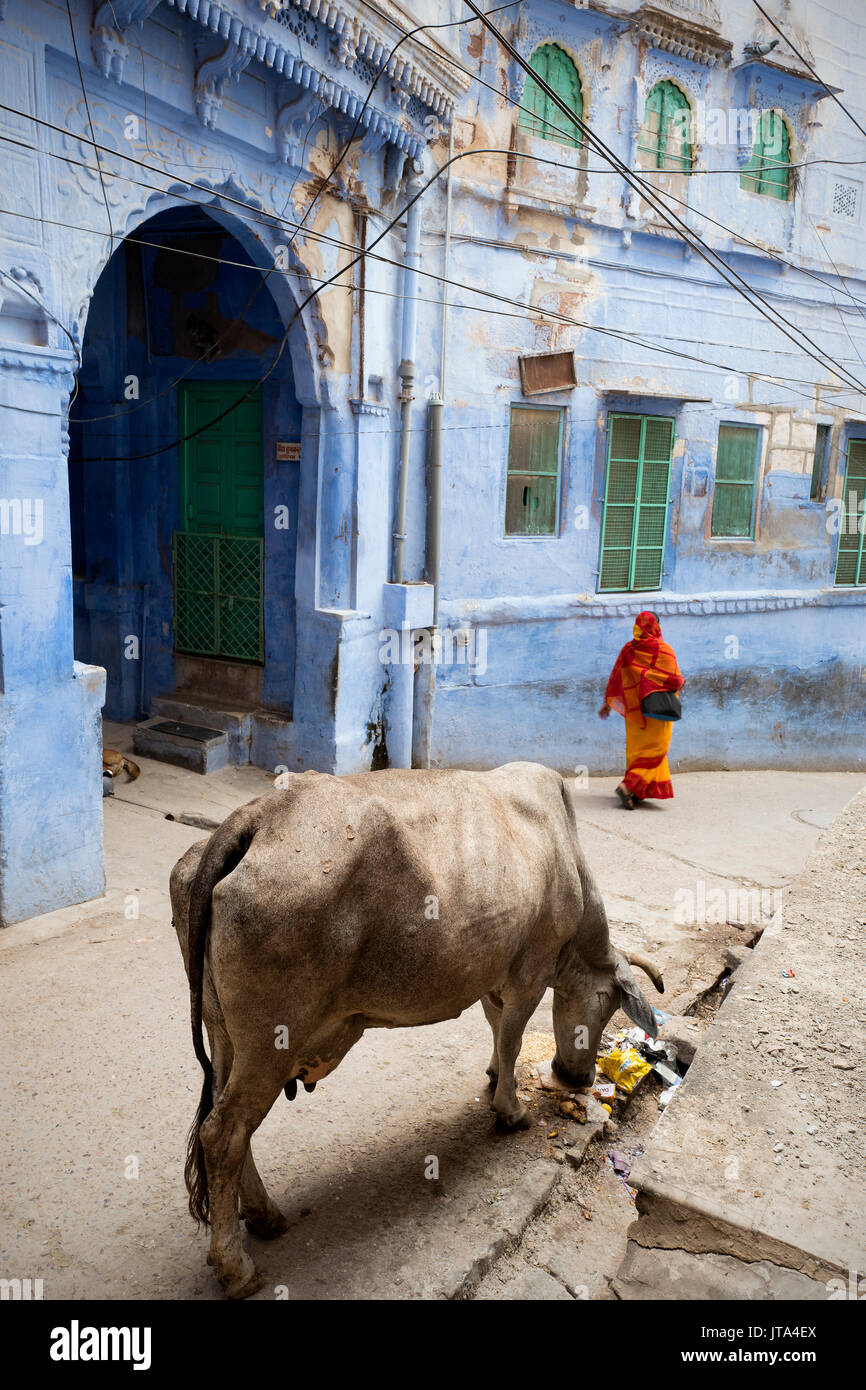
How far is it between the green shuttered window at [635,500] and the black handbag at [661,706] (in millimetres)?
1604

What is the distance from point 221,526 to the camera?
8.96 metres

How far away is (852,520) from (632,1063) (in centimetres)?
959

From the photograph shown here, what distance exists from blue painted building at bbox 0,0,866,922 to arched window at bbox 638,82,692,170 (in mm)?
40

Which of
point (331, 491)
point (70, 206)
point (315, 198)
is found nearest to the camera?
point (70, 206)

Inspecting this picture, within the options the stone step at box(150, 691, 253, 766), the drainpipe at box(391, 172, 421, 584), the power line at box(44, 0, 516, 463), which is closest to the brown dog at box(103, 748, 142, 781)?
the stone step at box(150, 691, 253, 766)

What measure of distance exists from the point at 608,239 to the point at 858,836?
6220 millimetres

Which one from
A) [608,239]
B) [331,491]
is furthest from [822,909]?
[608,239]

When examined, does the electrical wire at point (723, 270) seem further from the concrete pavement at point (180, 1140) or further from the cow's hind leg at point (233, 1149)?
the cow's hind leg at point (233, 1149)

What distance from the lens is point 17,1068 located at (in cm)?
432

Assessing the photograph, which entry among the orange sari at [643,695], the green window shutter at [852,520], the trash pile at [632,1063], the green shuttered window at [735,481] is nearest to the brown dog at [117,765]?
the orange sari at [643,695]

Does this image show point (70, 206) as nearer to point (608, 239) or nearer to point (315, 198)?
point (315, 198)

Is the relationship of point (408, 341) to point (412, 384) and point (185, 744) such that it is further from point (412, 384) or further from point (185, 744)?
point (185, 744)

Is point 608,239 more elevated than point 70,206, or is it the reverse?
point 608,239

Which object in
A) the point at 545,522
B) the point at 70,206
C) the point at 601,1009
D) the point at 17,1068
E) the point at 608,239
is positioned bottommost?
the point at 17,1068
